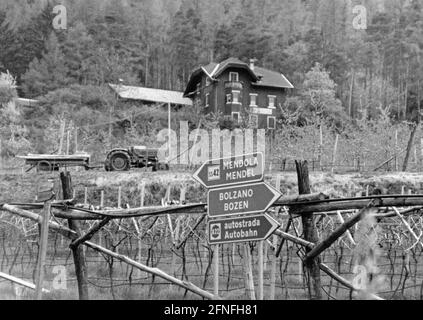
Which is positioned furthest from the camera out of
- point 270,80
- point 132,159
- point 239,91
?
point 270,80

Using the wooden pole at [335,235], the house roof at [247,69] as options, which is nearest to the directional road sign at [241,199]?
the wooden pole at [335,235]

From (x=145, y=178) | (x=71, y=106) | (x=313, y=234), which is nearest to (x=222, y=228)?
(x=313, y=234)

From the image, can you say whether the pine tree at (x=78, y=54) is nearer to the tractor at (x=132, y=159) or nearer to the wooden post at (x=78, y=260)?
the tractor at (x=132, y=159)

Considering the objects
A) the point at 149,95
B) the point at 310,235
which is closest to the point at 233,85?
the point at 149,95

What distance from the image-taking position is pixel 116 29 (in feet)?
185

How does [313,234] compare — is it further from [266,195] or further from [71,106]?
[71,106]

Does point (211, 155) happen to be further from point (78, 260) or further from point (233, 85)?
point (78, 260)

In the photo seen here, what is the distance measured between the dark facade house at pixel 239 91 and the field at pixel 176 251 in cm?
1841

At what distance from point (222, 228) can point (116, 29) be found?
177ft

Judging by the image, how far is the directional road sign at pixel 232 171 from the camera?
4.88 m

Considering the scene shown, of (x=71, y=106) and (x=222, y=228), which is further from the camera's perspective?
(x=71, y=106)

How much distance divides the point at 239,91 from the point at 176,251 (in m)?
31.6

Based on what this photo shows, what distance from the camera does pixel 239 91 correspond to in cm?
4172
